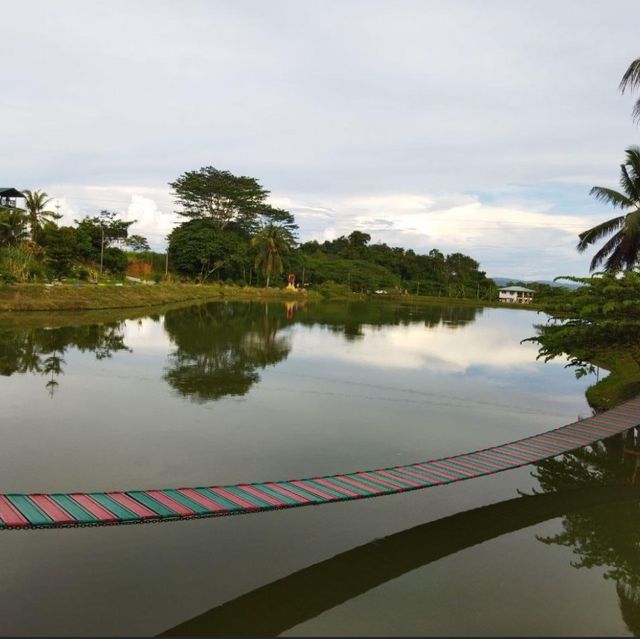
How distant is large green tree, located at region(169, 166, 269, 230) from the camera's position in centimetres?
7481

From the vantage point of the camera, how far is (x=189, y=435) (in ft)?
40.0

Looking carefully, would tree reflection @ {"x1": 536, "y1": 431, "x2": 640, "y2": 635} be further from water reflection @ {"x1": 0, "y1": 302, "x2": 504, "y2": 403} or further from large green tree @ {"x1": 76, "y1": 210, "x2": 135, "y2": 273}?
large green tree @ {"x1": 76, "y1": 210, "x2": 135, "y2": 273}

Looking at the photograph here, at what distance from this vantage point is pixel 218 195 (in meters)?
75.8

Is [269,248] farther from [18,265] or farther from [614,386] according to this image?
[614,386]

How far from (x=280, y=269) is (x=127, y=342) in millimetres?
47352

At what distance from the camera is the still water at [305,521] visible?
6266 millimetres

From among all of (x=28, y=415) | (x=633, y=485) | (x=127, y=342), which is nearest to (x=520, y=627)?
(x=633, y=485)

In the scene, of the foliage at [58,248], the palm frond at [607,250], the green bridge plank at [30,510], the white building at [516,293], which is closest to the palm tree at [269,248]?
the foliage at [58,248]

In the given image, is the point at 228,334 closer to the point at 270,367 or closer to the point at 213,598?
the point at 270,367

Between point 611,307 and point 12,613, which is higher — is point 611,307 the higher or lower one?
the higher one

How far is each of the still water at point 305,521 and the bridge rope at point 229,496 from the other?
0.76m

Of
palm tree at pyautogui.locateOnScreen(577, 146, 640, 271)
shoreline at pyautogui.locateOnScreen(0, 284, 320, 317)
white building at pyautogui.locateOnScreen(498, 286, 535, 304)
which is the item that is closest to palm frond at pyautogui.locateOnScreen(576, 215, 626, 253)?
palm tree at pyautogui.locateOnScreen(577, 146, 640, 271)

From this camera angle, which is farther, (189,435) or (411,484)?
(189,435)

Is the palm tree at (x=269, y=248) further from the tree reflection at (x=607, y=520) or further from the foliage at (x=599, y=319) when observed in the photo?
the tree reflection at (x=607, y=520)
